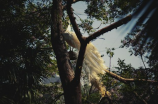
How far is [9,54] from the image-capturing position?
399 centimetres

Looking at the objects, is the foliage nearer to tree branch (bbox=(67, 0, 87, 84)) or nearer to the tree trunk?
the tree trunk

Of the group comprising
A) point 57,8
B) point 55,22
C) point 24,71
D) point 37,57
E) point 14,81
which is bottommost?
point 14,81

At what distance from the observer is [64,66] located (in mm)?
2729

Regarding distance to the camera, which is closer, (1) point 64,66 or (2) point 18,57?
(1) point 64,66

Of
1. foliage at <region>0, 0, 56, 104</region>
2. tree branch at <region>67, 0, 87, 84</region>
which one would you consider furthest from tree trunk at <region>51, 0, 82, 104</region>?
foliage at <region>0, 0, 56, 104</region>

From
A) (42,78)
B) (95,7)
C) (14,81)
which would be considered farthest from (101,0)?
(14,81)

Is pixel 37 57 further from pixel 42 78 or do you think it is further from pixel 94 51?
pixel 94 51

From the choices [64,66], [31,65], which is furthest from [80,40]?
[31,65]

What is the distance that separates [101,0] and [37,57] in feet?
9.90

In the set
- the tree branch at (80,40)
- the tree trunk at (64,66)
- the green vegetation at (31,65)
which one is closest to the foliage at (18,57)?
the green vegetation at (31,65)

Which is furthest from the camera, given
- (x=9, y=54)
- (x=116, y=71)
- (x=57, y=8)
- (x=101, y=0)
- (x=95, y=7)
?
(x=101, y=0)

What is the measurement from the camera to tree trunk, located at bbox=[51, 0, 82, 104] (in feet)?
7.84

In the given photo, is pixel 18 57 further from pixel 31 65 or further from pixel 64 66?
pixel 64 66

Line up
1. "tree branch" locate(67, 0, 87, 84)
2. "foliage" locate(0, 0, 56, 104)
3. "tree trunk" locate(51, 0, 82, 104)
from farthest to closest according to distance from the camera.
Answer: "foliage" locate(0, 0, 56, 104), "tree trunk" locate(51, 0, 82, 104), "tree branch" locate(67, 0, 87, 84)
